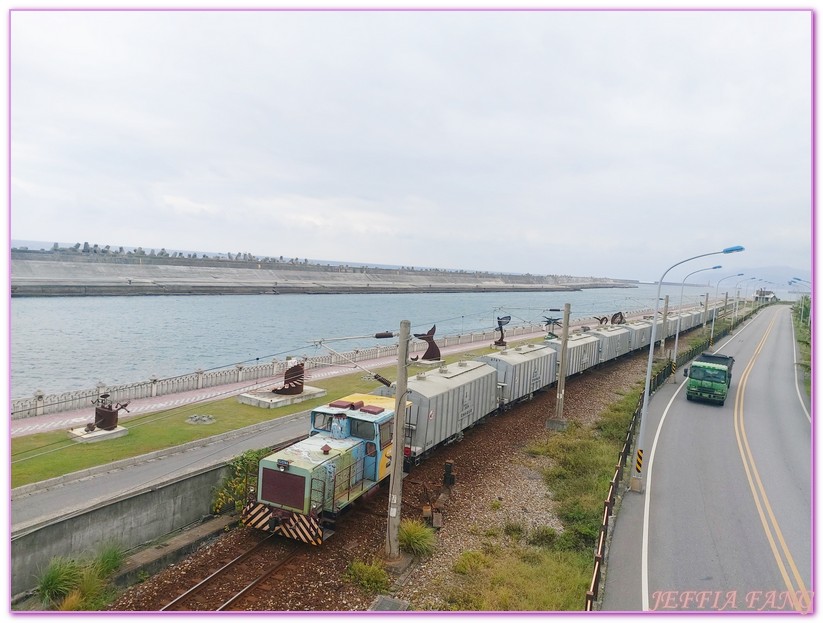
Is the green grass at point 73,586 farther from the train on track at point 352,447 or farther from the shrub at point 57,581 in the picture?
the train on track at point 352,447

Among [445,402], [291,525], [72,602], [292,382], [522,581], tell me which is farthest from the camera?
[292,382]

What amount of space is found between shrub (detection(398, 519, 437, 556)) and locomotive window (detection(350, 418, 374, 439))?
294cm

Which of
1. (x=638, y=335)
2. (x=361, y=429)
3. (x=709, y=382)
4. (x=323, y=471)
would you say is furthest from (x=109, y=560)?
(x=638, y=335)

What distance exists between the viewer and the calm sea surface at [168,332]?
174ft

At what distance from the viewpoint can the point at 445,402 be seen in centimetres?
2108

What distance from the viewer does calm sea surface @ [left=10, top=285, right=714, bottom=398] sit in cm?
5319

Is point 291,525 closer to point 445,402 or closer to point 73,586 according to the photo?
point 73,586

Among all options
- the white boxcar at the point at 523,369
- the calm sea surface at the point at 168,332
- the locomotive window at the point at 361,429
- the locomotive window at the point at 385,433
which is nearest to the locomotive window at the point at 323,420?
the locomotive window at the point at 361,429

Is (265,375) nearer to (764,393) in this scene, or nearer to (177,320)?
(764,393)

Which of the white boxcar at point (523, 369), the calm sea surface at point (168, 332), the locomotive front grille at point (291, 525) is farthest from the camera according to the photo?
the calm sea surface at point (168, 332)

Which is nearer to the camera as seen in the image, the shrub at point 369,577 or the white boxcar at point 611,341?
the shrub at point 369,577

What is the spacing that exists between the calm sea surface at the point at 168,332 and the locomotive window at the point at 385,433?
1107 centimetres

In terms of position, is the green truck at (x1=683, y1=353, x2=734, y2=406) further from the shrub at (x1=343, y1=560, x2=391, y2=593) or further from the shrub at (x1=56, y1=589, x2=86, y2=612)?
the shrub at (x1=56, y1=589, x2=86, y2=612)

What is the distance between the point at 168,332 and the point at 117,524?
6979 centimetres
